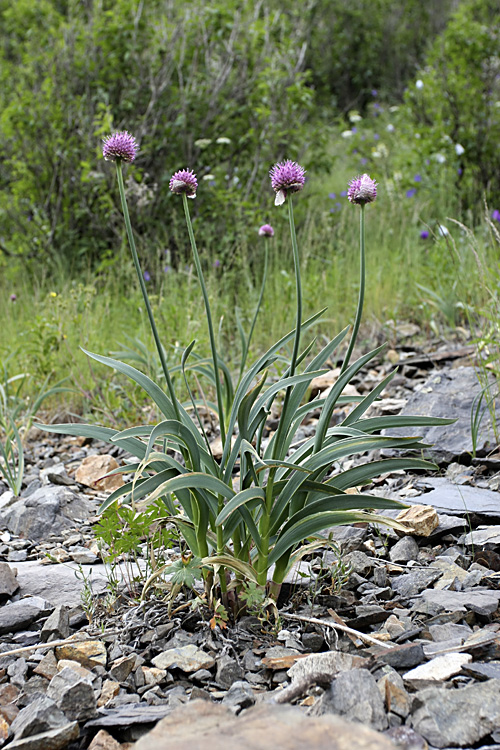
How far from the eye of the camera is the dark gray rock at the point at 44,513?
225cm

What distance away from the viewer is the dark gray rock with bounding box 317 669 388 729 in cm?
113

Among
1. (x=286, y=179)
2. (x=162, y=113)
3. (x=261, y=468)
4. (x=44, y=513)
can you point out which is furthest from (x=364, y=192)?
(x=162, y=113)

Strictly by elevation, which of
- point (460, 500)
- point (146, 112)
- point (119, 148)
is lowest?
point (460, 500)

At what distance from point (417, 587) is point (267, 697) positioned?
59 cm

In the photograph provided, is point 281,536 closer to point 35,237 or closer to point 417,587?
point 417,587

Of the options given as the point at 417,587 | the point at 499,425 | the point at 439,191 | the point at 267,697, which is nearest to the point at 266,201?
the point at 439,191

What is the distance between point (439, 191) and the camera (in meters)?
5.86

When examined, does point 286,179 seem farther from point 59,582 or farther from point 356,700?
point 59,582

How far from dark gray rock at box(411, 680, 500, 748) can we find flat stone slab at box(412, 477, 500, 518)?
A: 0.87 metres

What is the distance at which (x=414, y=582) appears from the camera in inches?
67.5

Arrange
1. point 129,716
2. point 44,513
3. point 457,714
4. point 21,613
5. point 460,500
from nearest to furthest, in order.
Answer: point 457,714 → point 129,716 → point 21,613 → point 460,500 → point 44,513

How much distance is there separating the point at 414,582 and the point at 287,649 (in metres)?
0.45

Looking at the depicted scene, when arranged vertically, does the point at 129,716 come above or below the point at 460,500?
below

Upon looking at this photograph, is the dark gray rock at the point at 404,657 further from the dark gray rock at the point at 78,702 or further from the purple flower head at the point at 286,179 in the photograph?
the purple flower head at the point at 286,179
